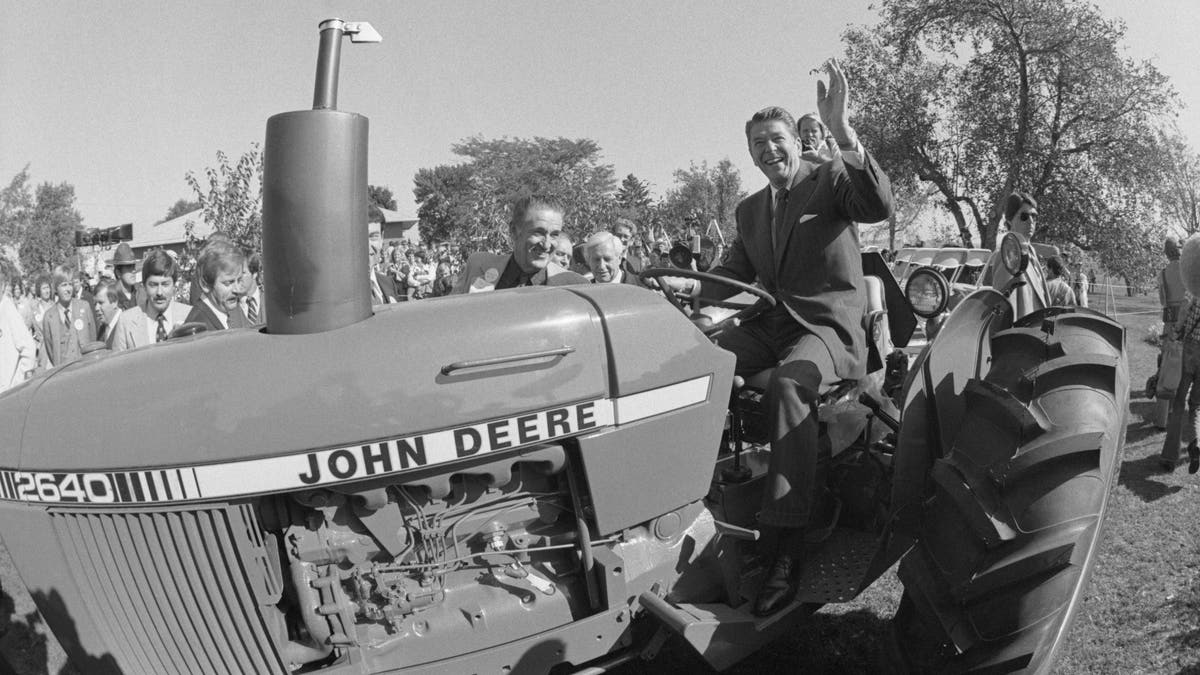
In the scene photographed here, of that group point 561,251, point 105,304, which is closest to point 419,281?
point 105,304

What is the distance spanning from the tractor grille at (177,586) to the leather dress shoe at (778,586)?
1.43 m

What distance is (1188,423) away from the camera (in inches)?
237

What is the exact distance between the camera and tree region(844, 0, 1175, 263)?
22.8 meters

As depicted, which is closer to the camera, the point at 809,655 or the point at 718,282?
the point at 718,282

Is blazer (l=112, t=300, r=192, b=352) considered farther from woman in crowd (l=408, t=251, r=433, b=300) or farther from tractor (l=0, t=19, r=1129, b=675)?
woman in crowd (l=408, t=251, r=433, b=300)

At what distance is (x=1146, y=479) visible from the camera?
225 inches

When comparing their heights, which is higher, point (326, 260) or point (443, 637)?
point (326, 260)

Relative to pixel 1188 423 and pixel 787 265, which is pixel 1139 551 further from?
pixel 787 265

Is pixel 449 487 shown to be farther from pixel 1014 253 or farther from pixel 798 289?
pixel 1014 253

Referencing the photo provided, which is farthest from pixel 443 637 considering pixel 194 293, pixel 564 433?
pixel 194 293

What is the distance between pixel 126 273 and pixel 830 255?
7.24 metres

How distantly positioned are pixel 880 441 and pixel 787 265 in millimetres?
765

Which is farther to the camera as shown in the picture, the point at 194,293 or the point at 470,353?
the point at 194,293

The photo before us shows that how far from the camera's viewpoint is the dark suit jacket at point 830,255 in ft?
9.76
